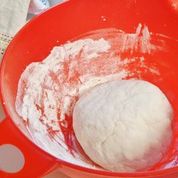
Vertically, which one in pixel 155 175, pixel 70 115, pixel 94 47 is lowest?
pixel 155 175

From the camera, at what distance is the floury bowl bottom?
2.09 ft

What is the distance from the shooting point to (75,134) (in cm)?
75

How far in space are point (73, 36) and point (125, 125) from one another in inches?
8.2

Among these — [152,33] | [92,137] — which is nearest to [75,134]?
[92,137]

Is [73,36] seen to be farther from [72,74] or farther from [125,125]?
[125,125]

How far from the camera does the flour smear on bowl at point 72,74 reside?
709 millimetres

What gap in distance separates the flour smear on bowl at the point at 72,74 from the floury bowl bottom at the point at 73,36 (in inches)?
0.5

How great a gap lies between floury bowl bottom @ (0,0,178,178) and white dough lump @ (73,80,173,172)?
0.04 m

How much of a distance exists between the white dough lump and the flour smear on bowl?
0.03m

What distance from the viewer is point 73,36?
781 mm

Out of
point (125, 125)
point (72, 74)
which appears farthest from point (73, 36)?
point (125, 125)

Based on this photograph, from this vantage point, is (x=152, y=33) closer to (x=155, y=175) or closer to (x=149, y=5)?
(x=149, y=5)

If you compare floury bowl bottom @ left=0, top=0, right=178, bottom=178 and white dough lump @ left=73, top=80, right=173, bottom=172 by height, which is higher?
floury bowl bottom @ left=0, top=0, right=178, bottom=178

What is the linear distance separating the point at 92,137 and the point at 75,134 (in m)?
0.05
